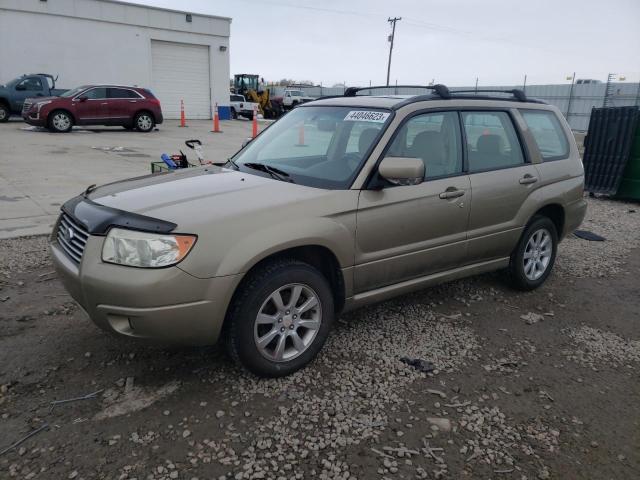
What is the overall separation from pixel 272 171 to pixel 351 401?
166 cm

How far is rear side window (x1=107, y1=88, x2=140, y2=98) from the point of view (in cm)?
1770

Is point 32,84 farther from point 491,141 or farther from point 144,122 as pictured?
point 491,141

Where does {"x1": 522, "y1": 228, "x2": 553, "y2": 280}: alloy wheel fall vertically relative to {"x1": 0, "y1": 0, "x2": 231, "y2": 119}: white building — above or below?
below

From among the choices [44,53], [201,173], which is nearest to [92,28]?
[44,53]

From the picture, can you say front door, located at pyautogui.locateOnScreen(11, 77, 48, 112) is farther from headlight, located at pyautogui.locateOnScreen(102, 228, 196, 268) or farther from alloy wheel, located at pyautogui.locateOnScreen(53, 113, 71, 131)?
headlight, located at pyautogui.locateOnScreen(102, 228, 196, 268)

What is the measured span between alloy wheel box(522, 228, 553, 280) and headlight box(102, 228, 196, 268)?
3.27 m

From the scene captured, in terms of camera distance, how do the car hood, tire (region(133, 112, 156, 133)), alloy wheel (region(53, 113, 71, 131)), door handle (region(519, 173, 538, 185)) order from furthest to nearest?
tire (region(133, 112, 156, 133)) < alloy wheel (region(53, 113, 71, 131)) < door handle (region(519, 173, 538, 185)) < the car hood

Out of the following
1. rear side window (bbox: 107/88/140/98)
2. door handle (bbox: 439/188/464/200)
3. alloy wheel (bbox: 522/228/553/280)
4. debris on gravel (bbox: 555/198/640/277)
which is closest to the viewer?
door handle (bbox: 439/188/464/200)

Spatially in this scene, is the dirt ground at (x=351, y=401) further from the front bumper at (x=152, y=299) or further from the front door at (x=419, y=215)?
the front door at (x=419, y=215)

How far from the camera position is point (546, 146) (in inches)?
184

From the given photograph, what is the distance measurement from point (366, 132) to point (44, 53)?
24.8m

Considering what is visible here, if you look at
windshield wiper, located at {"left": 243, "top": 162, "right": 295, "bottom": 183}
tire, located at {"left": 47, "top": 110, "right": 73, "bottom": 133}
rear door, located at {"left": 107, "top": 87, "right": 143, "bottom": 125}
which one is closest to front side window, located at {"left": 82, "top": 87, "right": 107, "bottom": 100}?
rear door, located at {"left": 107, "top": 87, "right": 143, "bottom": 125}

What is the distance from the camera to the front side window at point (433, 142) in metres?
3.60

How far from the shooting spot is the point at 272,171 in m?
3.55
